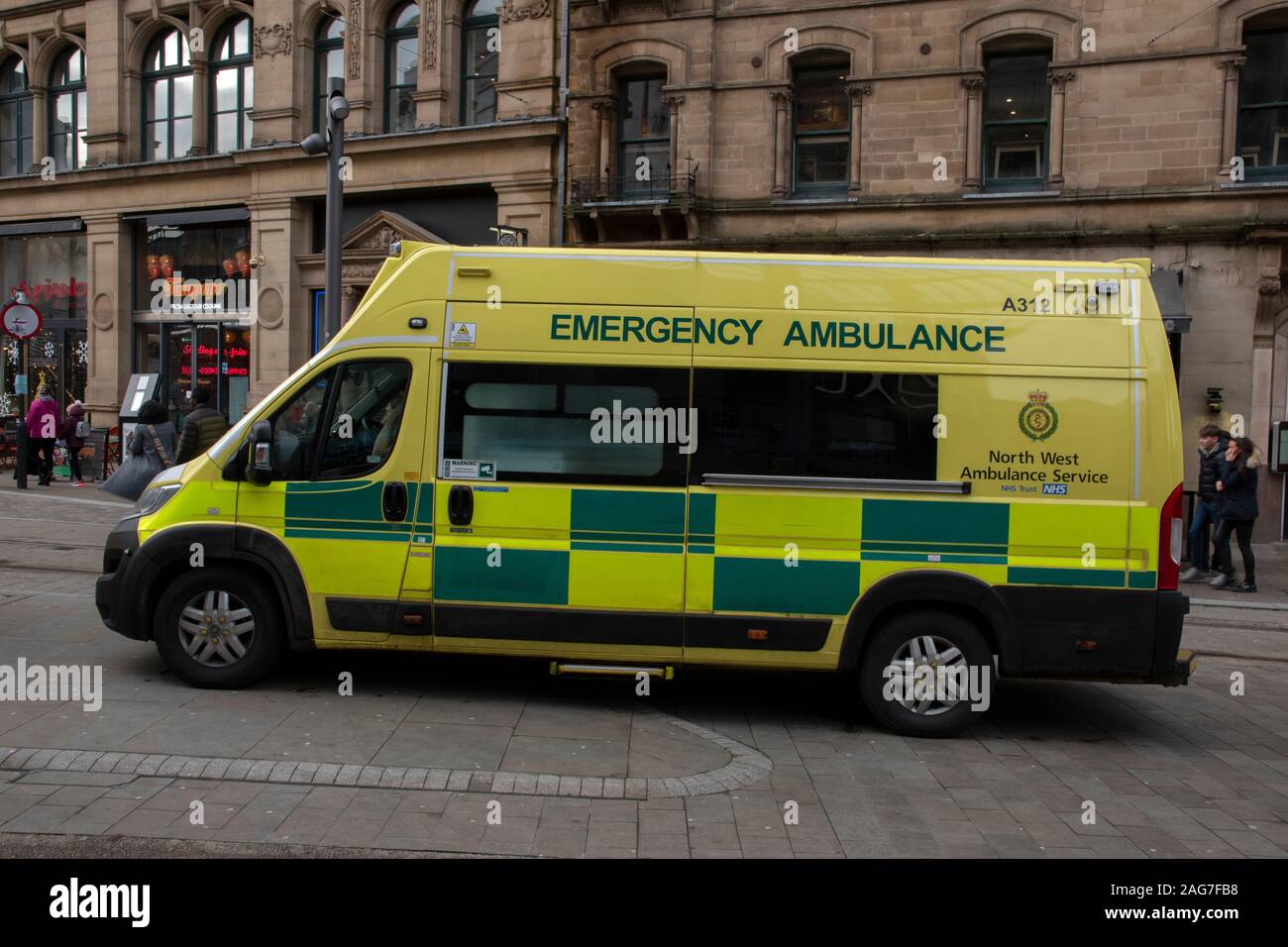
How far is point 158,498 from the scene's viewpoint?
23.1 ft

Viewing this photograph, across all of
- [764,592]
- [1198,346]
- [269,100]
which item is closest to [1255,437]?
[1198,346]

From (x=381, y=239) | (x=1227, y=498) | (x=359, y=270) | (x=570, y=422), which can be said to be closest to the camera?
(x=570, y=422)

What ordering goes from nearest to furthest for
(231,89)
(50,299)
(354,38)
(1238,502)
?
(1238,502)
(354,38)
(231,89)
(50,299)

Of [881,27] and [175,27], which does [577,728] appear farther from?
[175,27]

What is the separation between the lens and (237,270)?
2386 centimetres

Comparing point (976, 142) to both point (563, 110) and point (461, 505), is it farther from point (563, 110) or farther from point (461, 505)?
point (461, 505)

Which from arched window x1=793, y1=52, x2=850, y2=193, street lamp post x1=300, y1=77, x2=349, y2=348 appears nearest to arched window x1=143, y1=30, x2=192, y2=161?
street lamp post x1=300, y1=77, x2=349, y2=348

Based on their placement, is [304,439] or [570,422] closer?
[570,422]

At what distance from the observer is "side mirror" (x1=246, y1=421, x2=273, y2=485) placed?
6.73 meters

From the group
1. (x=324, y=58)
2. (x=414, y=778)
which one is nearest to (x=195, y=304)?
(x=324, y=58)

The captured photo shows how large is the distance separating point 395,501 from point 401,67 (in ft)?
57.6

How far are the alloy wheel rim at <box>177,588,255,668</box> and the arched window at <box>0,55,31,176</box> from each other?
2518 centimetres

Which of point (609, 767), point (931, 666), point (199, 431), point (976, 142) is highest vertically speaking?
point (976, 142)

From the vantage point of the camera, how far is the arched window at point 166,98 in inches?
967
